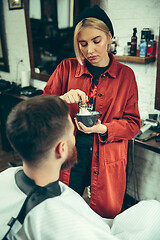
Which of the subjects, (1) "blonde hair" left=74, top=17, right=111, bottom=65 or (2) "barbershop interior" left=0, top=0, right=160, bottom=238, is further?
(2) "barbershop interior" left=0, top=0, right=160, bottom=238

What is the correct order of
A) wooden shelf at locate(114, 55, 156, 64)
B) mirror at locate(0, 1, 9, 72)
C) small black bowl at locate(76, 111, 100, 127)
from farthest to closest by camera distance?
1. mirror at locate(0, 1, 9, 72)
2. wooden shelf at locate(114, 55, 156, 64)
3. small black bowl at locate(76, 111, 100, 127)

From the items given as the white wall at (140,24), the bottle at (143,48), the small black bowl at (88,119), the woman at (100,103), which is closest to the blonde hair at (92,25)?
the woman at (100,103)

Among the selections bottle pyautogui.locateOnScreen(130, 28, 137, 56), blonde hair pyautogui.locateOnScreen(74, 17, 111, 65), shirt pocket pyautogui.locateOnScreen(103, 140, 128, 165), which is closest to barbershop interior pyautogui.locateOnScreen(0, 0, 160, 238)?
bottle pyautogui.locateOnScreen(130, 28, 137, 56)

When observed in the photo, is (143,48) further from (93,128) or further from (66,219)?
(66,219)

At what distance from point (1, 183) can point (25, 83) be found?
2633 mm

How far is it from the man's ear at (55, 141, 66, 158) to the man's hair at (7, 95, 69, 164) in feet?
0.10

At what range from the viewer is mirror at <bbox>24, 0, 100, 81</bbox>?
9.09 ft

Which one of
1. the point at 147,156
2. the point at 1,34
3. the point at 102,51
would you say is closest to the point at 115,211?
the point at 147,156

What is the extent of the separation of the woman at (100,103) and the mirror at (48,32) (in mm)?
1265

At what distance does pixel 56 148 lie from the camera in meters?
0.98

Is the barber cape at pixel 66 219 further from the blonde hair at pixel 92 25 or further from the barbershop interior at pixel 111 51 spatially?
the blonde hair at pixel 92 25

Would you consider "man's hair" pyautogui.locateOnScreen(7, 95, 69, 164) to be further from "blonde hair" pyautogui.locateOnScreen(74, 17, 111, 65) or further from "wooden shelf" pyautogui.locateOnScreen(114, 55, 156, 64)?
"wooden shelf" pyautogui.locateOnScreen(114, 55, 156, 64)

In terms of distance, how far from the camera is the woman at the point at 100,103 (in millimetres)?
1384

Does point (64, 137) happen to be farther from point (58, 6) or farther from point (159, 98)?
point (58, 6)
